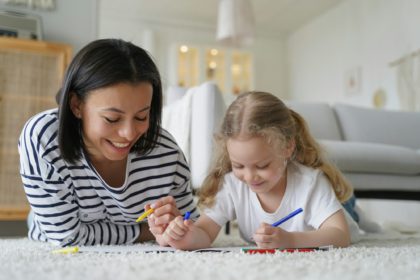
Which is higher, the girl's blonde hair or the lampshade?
the lampshade

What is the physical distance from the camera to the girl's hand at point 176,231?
909 millimetres

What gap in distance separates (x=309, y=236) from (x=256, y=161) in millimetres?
201

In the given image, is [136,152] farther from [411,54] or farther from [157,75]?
[411,54]

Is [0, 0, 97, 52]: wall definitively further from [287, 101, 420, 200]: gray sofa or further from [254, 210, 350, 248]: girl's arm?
[254, 210, 350, 248]: girl's arm

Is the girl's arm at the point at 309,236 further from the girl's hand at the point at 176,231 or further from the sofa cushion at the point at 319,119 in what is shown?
the sofa cushion at the point at 319,119

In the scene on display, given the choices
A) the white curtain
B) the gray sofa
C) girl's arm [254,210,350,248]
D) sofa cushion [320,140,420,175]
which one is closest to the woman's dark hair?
girl's arm [254,210,350,248]

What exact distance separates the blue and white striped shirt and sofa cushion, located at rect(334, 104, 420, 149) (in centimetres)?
156

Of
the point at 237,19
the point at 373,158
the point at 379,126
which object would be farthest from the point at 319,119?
the point at 237,19

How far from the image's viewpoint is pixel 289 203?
42.5 inches

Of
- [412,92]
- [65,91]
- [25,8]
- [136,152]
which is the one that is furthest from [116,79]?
[412,92]

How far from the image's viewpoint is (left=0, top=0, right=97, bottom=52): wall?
7.25ft

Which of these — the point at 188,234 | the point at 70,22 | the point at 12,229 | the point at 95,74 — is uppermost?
the point at 70,22

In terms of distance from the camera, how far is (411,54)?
343cm

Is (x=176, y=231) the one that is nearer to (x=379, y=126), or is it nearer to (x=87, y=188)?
(x=87, y=188)
